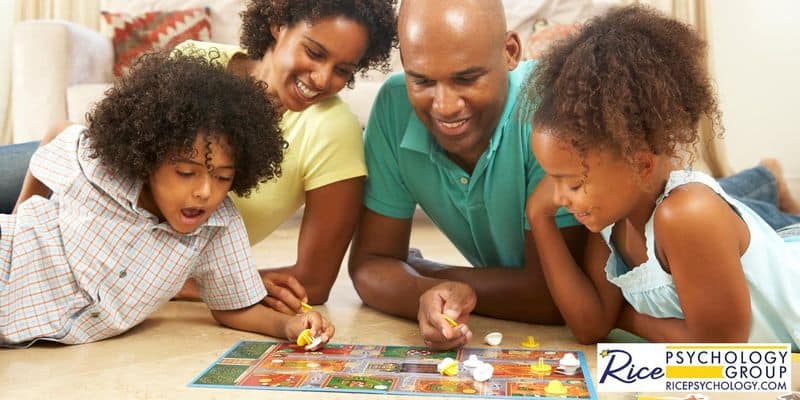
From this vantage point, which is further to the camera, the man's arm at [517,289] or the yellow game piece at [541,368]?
the man's arm at [517,289]

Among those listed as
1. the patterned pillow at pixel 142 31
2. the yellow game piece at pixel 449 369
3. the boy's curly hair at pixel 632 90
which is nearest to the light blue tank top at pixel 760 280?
the boy's curly hair at pixel 632 90

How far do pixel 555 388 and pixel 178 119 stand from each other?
2.61 ft

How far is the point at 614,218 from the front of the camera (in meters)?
1.33

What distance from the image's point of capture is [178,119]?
4.91 feet

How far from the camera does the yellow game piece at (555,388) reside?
4.12 feet

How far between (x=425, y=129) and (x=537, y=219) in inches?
12.7

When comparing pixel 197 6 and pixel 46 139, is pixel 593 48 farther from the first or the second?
pixel 197 6

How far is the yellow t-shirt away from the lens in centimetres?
179

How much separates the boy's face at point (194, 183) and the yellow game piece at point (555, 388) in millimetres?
672

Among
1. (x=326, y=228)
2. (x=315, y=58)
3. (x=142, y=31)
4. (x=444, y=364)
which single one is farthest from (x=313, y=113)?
(x=142, y=31)

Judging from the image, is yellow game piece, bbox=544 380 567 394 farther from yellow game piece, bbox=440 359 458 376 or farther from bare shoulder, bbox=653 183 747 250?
bare shoulder, bbox=653 183 747 250

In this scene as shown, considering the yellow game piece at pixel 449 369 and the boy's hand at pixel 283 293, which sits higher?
the yellow game piece at pixel 449 369

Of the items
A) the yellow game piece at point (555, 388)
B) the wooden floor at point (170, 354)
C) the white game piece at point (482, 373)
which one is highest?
the yellow game piece at point (555, 388)

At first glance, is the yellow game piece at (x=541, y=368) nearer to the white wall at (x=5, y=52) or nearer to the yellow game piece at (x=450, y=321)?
the yellow game piece at (x=450, y=321)
